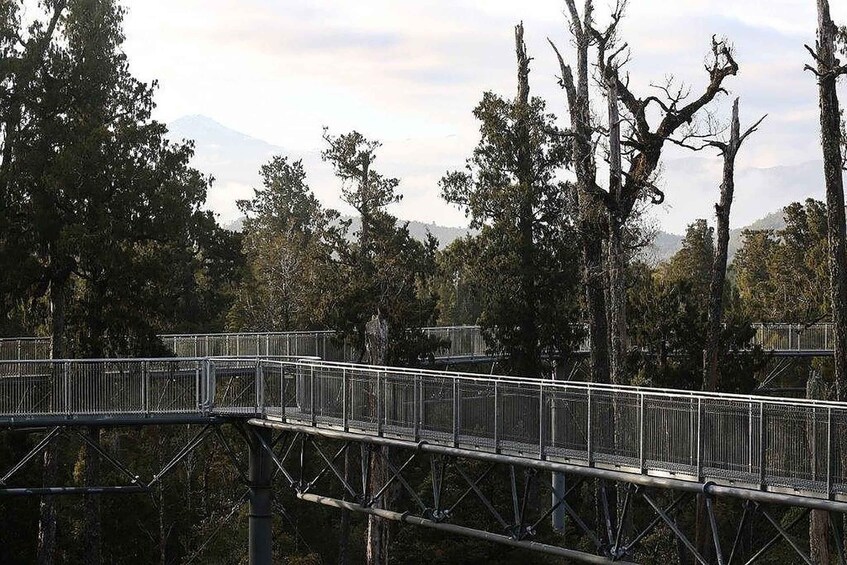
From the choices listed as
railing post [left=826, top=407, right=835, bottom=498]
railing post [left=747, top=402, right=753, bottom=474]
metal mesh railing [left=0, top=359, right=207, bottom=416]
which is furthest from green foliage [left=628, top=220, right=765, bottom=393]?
railing post [left=826, top=407, right=835, bottom=498]

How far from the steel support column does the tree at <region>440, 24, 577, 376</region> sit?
1956cm

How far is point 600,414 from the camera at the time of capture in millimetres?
22797

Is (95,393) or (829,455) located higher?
(95,393)

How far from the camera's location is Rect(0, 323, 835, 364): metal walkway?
4333 cm

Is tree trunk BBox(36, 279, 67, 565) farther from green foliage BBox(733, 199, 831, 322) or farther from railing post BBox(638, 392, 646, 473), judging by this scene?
green foliage BBox(733, 199, 831, 322)

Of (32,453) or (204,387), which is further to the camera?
(204,387)

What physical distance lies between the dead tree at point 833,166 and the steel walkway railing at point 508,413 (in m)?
9.78

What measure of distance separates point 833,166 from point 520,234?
62.6 ft

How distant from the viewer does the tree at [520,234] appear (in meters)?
48.6

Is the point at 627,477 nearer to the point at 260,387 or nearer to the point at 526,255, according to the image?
the point at 260,387

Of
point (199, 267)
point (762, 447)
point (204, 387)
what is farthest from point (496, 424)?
point (199, 267)

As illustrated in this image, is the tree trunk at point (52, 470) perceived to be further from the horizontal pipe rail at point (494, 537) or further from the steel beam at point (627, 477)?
the steel beam at point (627, 477)

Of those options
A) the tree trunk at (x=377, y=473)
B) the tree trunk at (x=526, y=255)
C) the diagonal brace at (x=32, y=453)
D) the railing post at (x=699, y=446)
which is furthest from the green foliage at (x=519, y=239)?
the railing post at (x=699, y=446)

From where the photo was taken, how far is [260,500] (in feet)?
98.4
